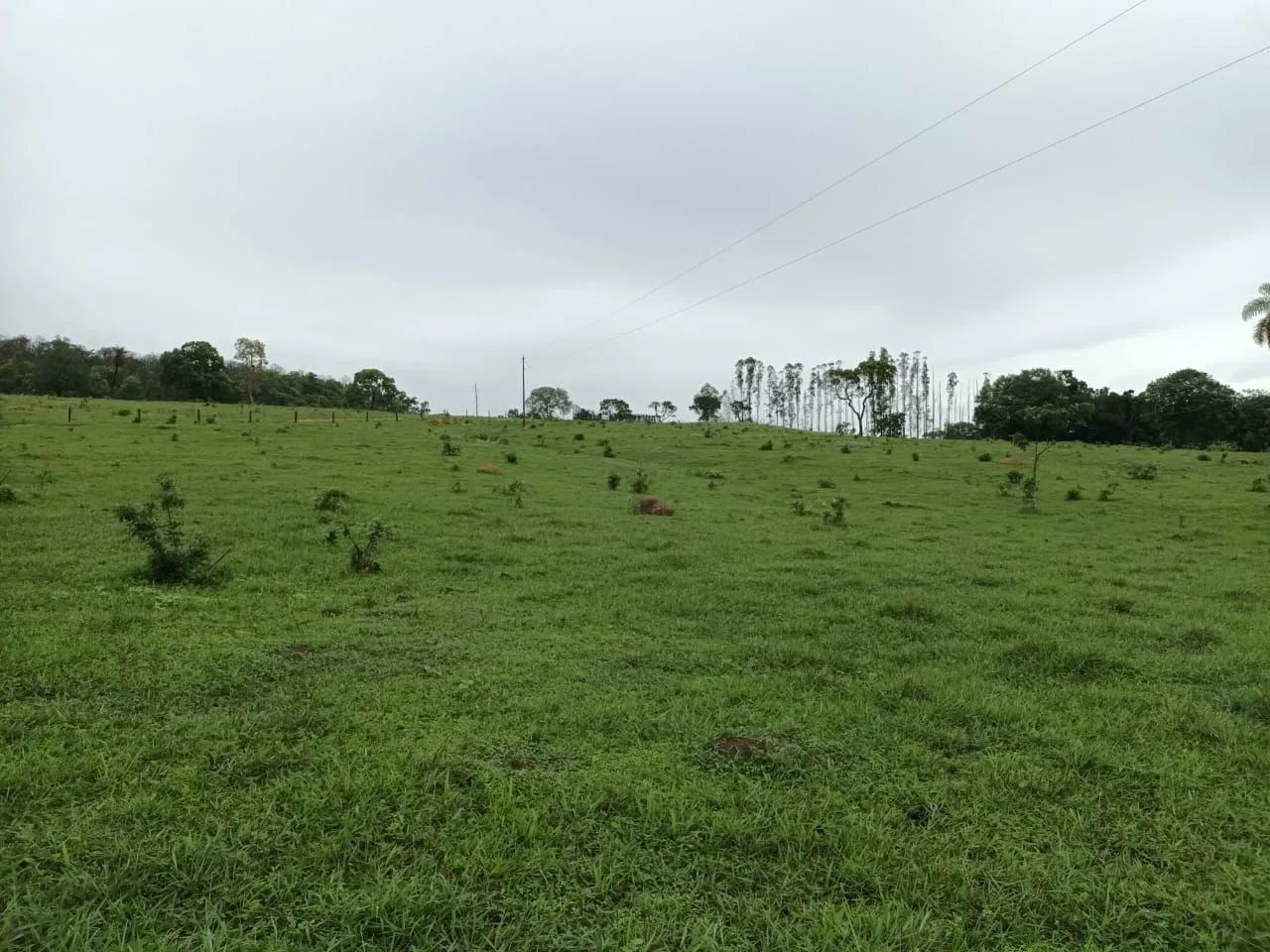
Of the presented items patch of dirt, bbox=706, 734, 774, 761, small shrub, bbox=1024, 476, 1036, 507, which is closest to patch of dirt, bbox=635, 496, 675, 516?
patch of dirt, bbox=706, 734, 774, 761

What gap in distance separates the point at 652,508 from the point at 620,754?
14.8m

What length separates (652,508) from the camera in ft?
65.3

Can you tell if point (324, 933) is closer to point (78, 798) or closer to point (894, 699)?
point (78, 798)

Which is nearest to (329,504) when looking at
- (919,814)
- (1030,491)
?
(919,814)

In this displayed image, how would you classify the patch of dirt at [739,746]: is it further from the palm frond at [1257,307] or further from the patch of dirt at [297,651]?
the palm frond at [1257,307]

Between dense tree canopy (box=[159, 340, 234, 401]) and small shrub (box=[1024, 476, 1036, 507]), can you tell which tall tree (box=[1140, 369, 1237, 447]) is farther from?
dense tree canopy (box=[159, 340, 234, 401])

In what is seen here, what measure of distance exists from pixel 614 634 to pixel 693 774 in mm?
3477

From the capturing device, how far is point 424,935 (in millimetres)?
3311

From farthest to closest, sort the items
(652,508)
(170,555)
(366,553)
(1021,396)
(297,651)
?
1. (1021,396)
2. (652,508)
3. (366,553)
4. (170,555)
5. (297,651)

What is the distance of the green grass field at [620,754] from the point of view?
3506mm

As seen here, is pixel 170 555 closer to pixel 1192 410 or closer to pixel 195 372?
pixel 195 372

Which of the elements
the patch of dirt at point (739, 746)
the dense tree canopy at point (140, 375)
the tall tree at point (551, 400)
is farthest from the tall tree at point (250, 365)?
the patch of dirt at point (739, 746)

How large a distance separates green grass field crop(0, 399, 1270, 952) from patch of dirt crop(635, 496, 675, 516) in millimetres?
6750

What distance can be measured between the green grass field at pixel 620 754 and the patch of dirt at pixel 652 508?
675 cm
